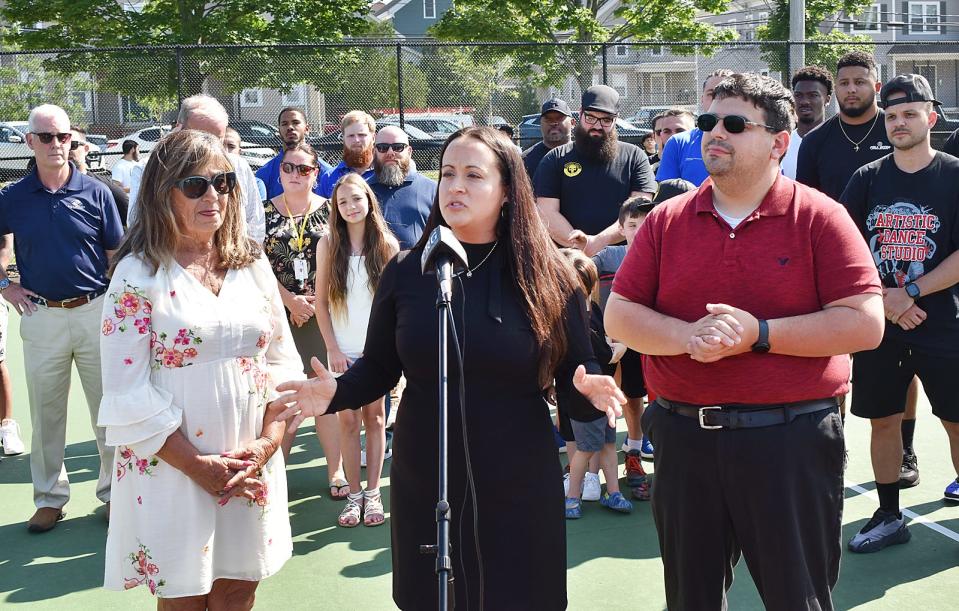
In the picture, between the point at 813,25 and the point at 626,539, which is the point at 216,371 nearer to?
the point at 626,539

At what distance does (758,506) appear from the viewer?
10.1 feet

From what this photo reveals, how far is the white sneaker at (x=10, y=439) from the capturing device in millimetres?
6898

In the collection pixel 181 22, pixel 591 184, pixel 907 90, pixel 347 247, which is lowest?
pixel 347 247

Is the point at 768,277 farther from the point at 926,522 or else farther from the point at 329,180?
the point at 329,180

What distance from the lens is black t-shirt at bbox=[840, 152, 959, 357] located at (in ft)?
15.5

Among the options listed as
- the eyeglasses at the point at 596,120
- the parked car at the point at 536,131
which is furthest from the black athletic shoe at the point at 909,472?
the parked car at the point at 536,131

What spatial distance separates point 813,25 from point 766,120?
31.6 meters

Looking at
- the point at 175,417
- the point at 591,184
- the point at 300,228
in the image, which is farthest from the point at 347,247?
the point at 175,417

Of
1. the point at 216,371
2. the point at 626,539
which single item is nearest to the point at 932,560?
the point at 626,539

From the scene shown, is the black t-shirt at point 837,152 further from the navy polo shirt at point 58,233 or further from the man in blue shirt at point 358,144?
the navy polo shirt at point 58,233

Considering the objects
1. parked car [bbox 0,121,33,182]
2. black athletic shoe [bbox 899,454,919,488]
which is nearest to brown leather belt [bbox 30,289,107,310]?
black athletic shoe [bbox 899,454,919,488]

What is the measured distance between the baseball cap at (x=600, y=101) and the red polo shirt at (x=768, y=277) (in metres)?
3.48

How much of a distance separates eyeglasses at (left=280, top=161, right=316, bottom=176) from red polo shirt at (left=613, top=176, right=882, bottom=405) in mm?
3440

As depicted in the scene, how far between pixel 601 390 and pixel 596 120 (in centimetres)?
394
